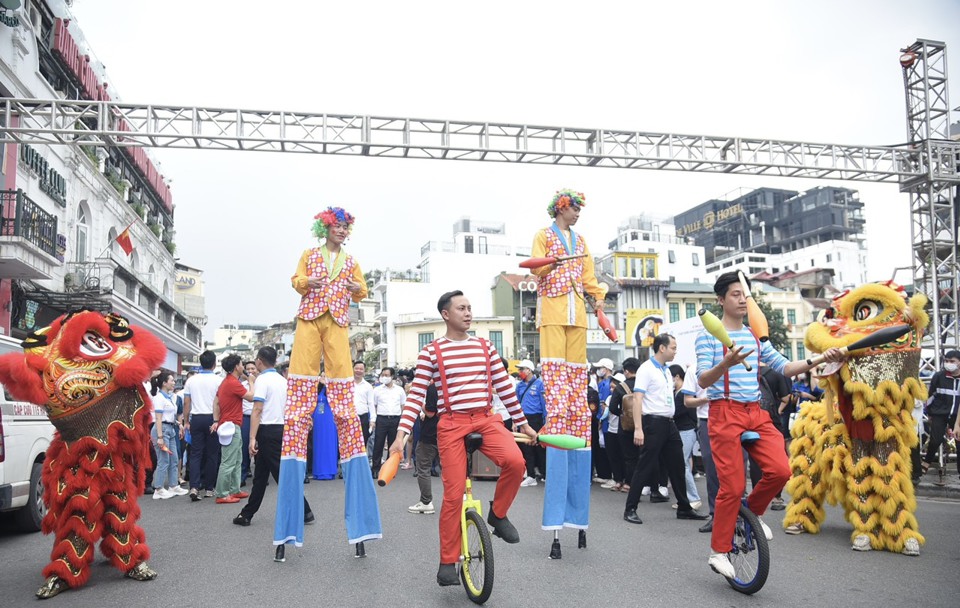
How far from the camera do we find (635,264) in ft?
197

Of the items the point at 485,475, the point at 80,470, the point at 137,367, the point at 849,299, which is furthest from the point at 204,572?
the point at 485,475

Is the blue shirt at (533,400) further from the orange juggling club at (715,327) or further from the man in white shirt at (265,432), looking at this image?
the orange juggling club at (715,327)

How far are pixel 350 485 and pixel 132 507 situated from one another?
1682 millimetres

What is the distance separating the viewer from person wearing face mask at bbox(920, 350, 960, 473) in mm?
10469

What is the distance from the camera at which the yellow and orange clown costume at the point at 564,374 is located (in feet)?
20.3

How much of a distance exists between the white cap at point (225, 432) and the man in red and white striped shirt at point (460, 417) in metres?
5.77

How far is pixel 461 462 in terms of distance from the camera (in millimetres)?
5039

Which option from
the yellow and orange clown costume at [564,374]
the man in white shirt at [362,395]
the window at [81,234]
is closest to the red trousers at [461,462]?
the yellow and orange clown costume at [564,374]

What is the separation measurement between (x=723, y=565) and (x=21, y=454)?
646cm

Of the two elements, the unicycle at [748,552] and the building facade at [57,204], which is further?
the building facade at [57,204]

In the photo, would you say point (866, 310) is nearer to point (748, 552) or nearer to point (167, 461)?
point (748, 552)

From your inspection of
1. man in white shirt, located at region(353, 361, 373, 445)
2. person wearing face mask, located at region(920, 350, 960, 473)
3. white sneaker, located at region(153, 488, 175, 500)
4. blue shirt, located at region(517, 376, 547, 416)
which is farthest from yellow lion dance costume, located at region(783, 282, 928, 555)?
white sneaker, located at region(153, 488, 175, 500)

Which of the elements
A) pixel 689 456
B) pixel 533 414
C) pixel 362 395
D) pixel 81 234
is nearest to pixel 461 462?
pixel 689 456

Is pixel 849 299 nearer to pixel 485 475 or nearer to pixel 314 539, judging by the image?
pixel 314 539
